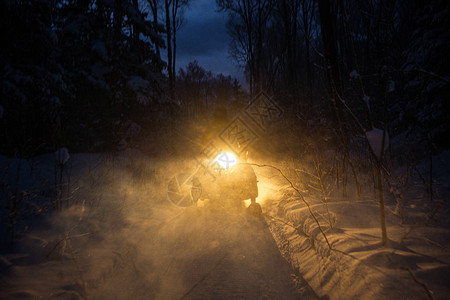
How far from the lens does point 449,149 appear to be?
222 inches

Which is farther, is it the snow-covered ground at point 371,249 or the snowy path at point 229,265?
the snowy path at point 229,265

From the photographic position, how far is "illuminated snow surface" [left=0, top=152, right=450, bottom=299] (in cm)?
182

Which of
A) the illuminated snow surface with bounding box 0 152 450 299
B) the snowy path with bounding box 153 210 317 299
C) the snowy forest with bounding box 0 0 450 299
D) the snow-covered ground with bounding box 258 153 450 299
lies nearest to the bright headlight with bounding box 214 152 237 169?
the snowy forest with bounding box 0 0 450 299

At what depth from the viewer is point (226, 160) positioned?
428cm

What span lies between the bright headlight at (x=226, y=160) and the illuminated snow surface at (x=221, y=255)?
0.99 meters

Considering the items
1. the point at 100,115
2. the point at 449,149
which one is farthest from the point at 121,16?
the point at 449,149

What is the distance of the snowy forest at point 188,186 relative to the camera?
2012 mm

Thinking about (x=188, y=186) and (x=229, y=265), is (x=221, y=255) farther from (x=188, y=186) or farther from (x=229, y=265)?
(x=188, y=186)

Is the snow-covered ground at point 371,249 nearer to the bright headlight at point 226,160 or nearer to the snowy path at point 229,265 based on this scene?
Result: the snowy path at point 229,265

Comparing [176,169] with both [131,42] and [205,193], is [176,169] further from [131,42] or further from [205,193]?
[131,42]

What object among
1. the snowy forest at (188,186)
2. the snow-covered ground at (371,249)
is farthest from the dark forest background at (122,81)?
the snow-covered ground at (371,249)

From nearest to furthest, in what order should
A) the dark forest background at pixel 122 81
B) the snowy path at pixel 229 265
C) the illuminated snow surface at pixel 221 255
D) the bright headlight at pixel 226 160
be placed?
the illuminated snow surface at pixel 221 255 < the snowy path at pixel 229 265 < the bright headlight at pixel 226 160 < the dark forest background at pixel 122 81

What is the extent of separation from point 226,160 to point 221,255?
6.43 feet

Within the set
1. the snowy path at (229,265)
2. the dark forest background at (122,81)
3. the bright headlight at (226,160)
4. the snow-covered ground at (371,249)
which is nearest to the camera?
the snow-covered ground at (371,249)
